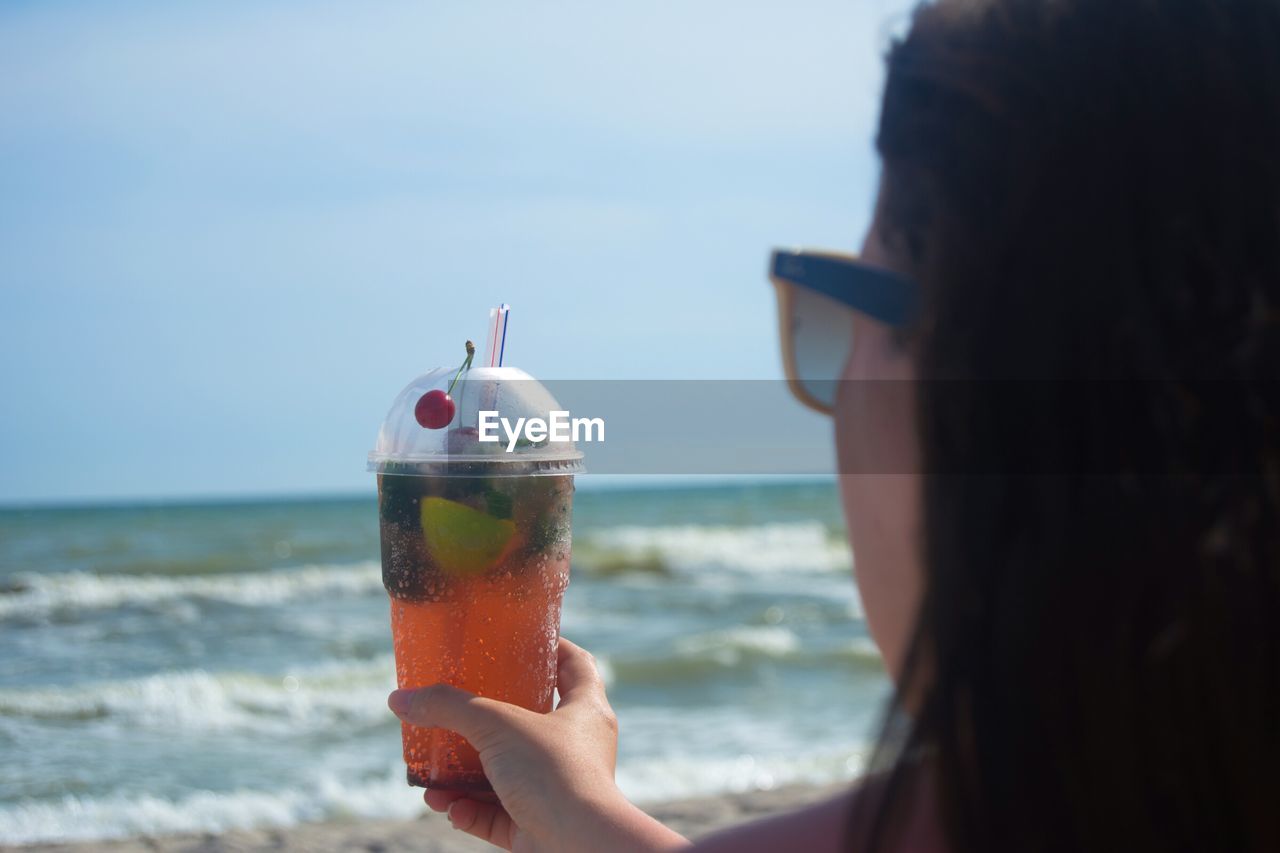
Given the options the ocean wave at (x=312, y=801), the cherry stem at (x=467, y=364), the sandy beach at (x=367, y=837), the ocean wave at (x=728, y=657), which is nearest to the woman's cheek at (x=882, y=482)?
the cherry stem at (x=467, y=364)

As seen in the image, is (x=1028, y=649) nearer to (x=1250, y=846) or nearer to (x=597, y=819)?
(x=1250, y=846)

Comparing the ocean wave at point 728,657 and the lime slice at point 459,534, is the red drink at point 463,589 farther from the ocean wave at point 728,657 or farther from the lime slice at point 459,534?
the ocean wave at point 728,657

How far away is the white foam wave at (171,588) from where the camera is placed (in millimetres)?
13641

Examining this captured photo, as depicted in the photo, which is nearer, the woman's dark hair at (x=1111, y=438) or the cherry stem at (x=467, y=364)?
the woman's dark hair at (x=1111, y=438)

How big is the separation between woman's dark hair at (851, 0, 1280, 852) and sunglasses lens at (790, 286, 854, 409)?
0.16 metres

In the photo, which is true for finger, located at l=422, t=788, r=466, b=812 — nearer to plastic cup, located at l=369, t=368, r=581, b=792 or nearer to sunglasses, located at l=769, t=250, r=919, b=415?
plastic cup, located at l=369, t=368, r=581, b=792

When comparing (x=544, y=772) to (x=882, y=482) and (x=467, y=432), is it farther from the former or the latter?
(x=882, y=482)

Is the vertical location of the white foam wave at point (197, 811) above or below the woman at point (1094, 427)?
below

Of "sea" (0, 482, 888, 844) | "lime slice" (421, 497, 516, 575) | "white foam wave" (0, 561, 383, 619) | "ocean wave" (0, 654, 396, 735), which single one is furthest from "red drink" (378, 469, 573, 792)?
"white foam wave" (0, 561, 383, 619)

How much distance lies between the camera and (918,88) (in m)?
0.92

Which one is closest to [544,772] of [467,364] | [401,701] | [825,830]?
[401,701]

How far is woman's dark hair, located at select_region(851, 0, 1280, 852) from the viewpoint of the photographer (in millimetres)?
805
